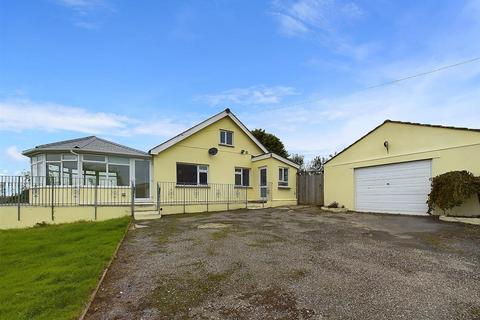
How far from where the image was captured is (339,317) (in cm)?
392

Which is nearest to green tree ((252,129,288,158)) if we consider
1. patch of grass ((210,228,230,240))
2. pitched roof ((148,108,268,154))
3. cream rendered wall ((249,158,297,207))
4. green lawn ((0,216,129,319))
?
pitched roof ((148,108,268,154))

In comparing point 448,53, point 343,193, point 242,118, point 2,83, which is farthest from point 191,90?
point 448,53

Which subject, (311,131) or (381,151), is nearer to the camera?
(381,151)

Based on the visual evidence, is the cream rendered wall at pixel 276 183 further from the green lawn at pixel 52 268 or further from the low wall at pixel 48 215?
the green lawn at pixel 52 268

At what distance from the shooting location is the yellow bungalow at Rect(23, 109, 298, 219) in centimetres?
1534

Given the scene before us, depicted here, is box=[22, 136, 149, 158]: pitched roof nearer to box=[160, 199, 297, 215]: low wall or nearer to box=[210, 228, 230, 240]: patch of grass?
box=[160, 199, 297, 215]: low wall

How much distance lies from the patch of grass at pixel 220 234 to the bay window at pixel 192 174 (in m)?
8.33

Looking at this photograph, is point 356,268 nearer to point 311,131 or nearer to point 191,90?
point 191,90

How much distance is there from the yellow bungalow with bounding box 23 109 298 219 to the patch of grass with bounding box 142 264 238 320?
9877mm

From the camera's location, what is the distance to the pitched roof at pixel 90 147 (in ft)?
50.4

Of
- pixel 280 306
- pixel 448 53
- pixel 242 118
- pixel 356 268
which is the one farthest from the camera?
pixel 242 118

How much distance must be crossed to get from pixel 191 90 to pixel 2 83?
8822mm

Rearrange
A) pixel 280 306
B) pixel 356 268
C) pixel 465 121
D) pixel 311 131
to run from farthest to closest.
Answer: pixel 311 131 → pixel 465 121 → pixel 356 268 → pixel 280 306

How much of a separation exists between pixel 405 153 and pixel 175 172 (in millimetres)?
11740
